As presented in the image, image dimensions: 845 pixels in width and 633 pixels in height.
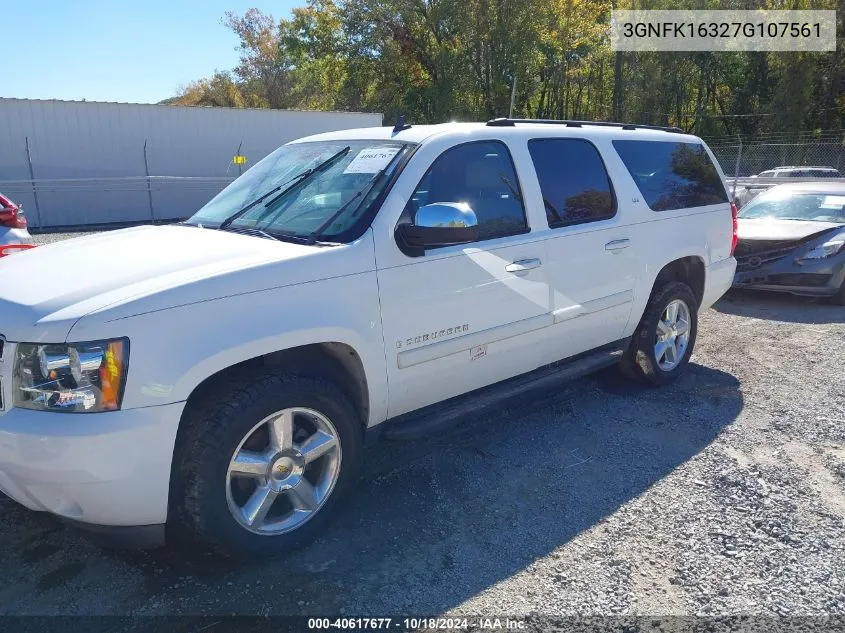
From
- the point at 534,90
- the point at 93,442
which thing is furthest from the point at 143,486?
the point at 534,90

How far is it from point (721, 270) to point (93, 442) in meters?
4.93

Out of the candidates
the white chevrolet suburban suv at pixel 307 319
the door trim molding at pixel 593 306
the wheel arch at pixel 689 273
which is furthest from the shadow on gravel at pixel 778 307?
the door trim molding at pixel 593 306

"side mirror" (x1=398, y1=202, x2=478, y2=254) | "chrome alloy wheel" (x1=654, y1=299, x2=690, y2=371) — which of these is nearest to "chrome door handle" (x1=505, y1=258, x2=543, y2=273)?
"side mirror" (x1=398, y1=202, x2=478, y2=254)

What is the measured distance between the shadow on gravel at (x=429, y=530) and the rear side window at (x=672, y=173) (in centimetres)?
160

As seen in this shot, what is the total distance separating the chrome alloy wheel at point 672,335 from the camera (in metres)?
5.11

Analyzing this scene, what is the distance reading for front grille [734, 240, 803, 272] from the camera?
8273 millimetres

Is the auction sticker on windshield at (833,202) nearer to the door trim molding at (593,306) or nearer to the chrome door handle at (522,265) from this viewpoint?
the door trim molding at (593,306)

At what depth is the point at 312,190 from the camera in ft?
11.8

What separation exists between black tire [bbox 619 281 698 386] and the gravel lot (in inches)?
14.5

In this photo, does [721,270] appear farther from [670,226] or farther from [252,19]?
[252,19]

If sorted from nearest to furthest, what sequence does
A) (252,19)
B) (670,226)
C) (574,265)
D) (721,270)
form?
(574,265)
(670,226)
(721,270)
(252,19)

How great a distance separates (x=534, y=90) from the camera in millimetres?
39031

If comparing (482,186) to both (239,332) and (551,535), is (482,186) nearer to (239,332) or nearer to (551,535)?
(239,332)

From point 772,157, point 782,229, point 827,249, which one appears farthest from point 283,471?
point 772,157
